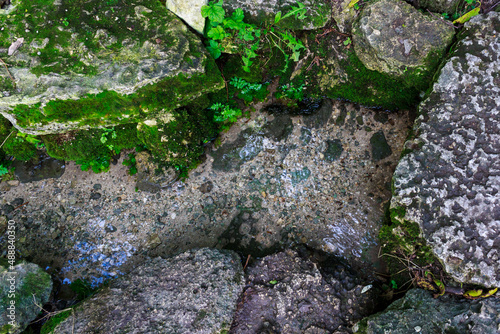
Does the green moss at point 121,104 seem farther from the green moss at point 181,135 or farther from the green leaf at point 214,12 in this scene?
the green leaf at point 214,12

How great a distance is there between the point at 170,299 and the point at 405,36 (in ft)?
12.4

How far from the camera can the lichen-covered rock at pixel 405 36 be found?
10.4ft

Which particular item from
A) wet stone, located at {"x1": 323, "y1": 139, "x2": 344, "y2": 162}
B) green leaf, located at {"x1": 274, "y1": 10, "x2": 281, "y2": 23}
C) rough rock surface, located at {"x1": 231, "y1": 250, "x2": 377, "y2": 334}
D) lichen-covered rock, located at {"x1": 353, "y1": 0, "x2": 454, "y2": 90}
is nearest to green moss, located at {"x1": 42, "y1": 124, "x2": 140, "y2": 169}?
green leaf, located at {"x1": 274, "y1": 10, "x2": 281, "y2": 23}

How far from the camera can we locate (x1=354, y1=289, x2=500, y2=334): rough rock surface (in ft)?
8.85

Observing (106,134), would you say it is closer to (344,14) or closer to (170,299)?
(170,299)

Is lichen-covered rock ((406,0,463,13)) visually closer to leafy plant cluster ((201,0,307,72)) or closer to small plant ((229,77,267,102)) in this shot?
leafy plant cluster ((201,0,307,72))

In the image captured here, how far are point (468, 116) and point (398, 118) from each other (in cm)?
91

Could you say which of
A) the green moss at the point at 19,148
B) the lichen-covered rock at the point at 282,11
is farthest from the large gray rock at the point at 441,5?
the green moss at the point at 19,148

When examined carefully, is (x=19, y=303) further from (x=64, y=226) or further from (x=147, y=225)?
(x=147, y=225)

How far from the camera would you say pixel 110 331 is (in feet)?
9.14

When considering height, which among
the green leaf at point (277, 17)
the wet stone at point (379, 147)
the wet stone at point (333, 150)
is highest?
the green leaf at point (277, 17)

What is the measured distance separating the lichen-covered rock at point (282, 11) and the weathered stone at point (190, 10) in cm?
31

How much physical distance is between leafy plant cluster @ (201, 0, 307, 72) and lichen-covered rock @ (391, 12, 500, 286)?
65.2 inches

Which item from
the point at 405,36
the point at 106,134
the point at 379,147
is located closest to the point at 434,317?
the point at 379,147
